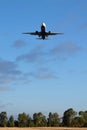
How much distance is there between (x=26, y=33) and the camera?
124062 millimetres

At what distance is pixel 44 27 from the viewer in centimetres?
11962

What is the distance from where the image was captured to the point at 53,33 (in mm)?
121312

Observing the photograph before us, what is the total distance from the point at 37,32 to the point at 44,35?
7.28ft

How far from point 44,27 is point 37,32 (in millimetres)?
2071

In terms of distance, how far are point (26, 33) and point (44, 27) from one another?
630cm

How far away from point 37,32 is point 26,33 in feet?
18.5

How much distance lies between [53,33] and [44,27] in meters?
3.00

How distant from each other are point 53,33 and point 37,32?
4334 millimetres

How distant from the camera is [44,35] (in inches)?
4638

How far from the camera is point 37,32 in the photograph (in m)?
119

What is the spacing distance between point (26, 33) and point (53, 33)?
7.01 m
